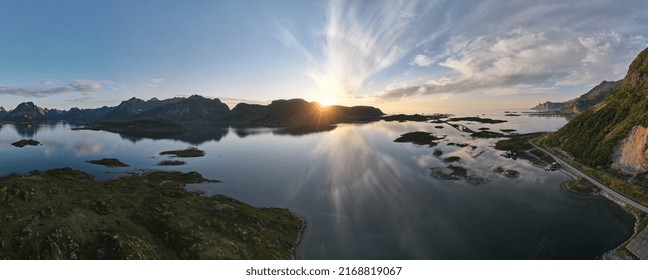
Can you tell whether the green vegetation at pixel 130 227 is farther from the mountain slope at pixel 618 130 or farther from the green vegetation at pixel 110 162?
the mountain slope at pixel 618 130

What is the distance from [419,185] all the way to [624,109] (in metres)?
82.8

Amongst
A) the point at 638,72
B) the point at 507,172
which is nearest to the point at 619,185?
the point at 507,172

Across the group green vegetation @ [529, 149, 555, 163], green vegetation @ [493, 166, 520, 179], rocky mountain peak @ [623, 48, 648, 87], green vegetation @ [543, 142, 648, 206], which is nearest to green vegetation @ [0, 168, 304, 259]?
green vegetation @ [493, 166, 520, 179]

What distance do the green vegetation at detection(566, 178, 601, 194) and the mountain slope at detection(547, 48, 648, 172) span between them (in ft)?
37.2

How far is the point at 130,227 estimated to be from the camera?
4816 cm

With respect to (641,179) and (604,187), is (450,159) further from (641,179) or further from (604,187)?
(641,179)

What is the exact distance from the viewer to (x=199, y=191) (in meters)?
94.9

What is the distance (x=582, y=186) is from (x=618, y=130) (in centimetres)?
3398

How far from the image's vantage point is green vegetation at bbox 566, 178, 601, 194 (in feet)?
271

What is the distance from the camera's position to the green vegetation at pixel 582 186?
82575mm

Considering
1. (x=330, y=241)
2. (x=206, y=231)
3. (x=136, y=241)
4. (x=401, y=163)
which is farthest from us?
(x=401, y=163)

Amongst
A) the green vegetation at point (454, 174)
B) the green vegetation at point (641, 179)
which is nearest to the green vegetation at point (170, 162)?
the green vegetation at point (454, 174)

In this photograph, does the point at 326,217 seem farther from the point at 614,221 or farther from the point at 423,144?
the point at 423,144

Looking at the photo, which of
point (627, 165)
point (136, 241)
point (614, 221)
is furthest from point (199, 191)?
point (627, 165)
